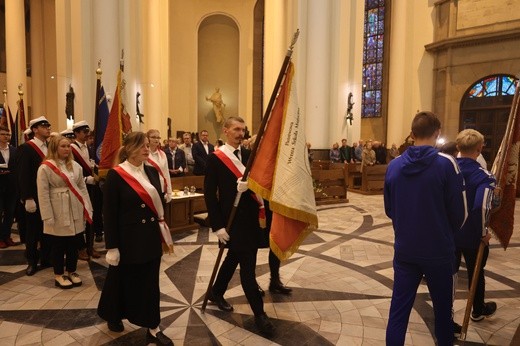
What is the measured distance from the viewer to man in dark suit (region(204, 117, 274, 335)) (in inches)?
148

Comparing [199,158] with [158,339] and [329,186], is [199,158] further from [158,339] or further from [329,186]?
[158,339]

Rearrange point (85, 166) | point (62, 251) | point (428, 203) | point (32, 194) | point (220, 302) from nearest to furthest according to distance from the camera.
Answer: point (428, 203)
point (220, 302)
point (62, 251)
point (32, 194)
point (85, 166)

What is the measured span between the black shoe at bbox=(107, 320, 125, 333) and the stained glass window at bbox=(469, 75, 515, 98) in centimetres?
1734

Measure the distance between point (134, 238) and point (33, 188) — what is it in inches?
109

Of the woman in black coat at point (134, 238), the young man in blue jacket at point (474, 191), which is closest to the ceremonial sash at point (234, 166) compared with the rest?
the woman in black coat at point (134, 238)

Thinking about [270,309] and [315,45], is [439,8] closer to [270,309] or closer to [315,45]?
[315,45]

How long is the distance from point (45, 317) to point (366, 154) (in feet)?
39.1

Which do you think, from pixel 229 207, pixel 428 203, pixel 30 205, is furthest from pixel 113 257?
pixel 30 205

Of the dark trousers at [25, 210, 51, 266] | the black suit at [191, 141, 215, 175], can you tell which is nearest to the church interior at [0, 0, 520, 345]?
the dark trousers at [25, 210, 51, 266]

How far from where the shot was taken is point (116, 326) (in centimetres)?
374

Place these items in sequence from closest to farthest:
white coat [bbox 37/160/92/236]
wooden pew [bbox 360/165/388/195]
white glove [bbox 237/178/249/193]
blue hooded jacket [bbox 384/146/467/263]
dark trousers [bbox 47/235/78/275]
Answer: blue hooded jacket [bbox 384/146/467/263] → white glove [bbox 237/178/249/193] → white coat [bbox 37/160/92/236] → dark trousers [bbox 47/235/78/275] → wooden pew [bbox 360/165/388/195]

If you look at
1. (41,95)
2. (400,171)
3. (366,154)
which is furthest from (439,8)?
(41,95)

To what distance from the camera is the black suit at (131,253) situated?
3.34 metres

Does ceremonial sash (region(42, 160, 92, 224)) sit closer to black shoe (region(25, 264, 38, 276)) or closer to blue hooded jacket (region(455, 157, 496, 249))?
black shoe (region(25, 264, 38, 276))
